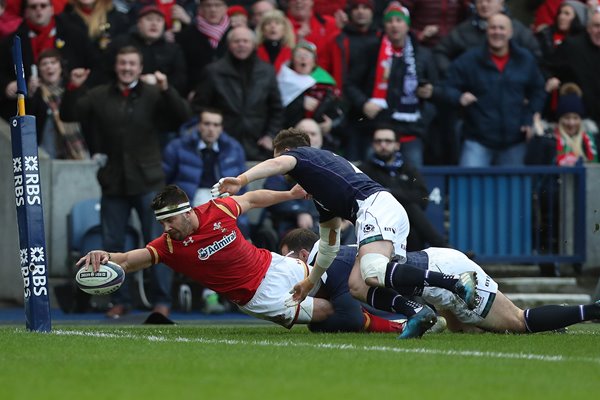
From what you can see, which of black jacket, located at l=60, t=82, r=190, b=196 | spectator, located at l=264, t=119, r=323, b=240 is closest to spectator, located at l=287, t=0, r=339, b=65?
spectator, located at l=264, t=119, r=323, b=240

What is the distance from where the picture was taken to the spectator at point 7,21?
1714 centimetres

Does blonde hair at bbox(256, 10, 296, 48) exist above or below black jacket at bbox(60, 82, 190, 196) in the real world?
above

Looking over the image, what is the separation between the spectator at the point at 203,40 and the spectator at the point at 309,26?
2.91 ft

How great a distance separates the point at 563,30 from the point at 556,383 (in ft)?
36.8

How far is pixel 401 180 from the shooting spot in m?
16.3

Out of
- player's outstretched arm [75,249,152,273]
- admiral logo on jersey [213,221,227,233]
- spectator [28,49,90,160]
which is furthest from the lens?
spectator [28,49,90,160]

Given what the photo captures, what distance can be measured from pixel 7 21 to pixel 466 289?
8.82 meters

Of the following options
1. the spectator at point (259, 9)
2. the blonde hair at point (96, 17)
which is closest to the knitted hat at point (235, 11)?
the spectator at point (259, 9)

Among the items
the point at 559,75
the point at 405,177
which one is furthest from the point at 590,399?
the point at 559,75

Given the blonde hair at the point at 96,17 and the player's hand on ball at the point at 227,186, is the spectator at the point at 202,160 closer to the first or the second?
the blonde hair at the point at 96,17

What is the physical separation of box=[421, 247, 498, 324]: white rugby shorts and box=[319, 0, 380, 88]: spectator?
6.16m

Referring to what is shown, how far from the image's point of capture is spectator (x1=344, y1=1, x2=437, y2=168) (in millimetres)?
17141

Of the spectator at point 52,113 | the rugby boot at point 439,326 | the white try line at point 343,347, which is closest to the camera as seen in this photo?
the white try line at point 343,347

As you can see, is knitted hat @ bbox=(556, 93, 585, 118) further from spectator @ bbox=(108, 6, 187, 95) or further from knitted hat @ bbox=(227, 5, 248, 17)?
spectator @ bbox=(108, 6, 187, 95)
